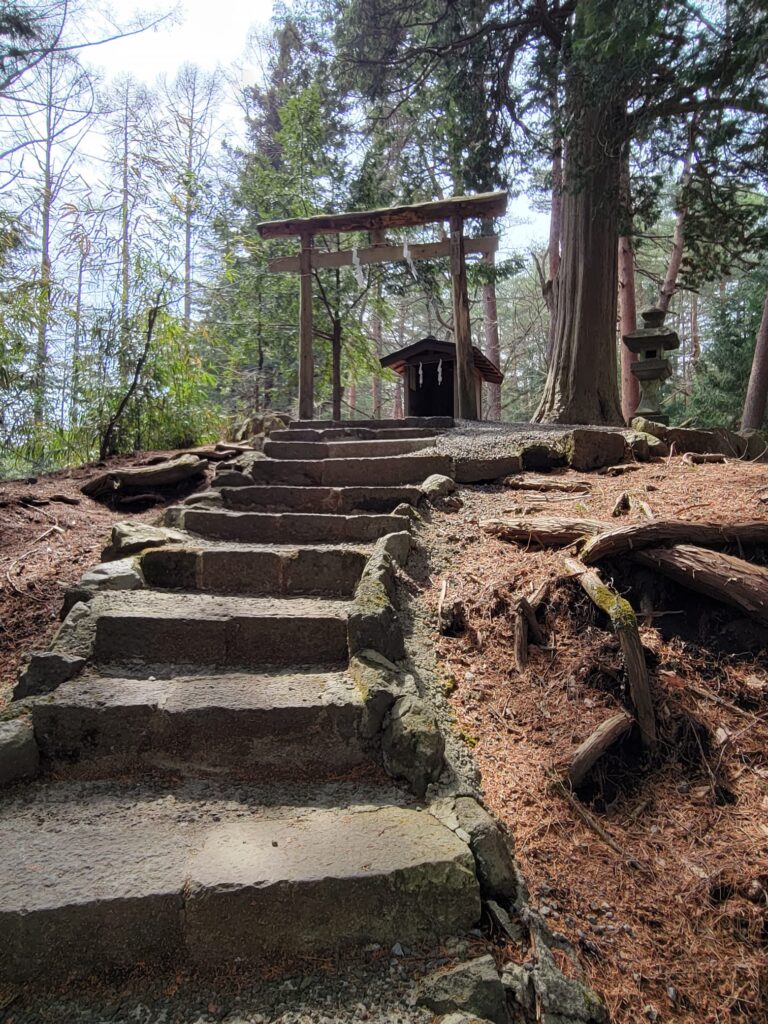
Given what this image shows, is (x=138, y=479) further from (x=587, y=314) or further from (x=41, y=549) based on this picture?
(x=587, y=314)

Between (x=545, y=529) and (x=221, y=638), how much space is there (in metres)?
1.91

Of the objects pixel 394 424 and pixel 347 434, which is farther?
pixel 394 424

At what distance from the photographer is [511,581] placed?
3039 mm

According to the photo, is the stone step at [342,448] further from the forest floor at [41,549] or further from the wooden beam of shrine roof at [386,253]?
the wooden beam of shrine roof at [386,253]

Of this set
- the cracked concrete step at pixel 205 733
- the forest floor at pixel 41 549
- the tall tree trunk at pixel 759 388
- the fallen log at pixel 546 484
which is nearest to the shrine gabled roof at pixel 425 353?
the tall tree trunk at pixel 759 388

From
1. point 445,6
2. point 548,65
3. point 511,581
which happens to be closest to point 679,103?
point 548,65

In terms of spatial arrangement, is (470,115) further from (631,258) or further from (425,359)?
(631,258)

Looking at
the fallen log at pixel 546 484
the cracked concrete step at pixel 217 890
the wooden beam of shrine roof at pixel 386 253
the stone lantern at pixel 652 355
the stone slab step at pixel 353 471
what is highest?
the wooden beam of shrine roof at pixel 386 253

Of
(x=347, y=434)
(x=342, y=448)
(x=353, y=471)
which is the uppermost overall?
(x=347, y=434)

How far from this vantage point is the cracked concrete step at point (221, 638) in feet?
8.61

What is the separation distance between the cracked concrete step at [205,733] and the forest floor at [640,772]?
0.55m

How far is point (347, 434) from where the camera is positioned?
595cm

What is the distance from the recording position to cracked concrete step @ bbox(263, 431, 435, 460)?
5312 mm

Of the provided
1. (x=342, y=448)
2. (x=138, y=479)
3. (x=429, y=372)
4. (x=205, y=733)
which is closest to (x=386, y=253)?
(x=342, y=448)
